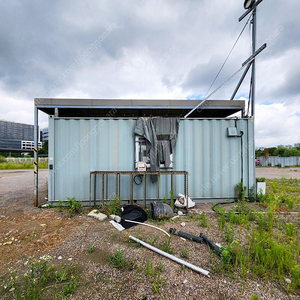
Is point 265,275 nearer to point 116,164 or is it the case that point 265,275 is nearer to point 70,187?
point 116,164

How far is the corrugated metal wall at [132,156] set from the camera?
449 cm

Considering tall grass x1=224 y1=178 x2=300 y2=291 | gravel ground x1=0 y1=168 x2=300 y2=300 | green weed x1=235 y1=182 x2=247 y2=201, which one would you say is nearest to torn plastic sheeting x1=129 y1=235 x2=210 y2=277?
gravel ground x1=0 y1=168 x2=300 y2=300

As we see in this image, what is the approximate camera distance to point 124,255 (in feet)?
7.53

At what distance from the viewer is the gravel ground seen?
1.67 metres

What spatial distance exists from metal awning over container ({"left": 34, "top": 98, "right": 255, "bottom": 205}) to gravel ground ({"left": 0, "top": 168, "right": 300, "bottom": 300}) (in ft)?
3.32

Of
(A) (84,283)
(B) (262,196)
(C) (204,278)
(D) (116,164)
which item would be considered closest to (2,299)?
(A) (84,283)

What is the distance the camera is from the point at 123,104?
4879 mm

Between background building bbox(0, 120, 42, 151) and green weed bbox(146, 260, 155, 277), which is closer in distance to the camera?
green weed bbox(146, 260, 155, 277)

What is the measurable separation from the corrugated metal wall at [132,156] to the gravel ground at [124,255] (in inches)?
38.8

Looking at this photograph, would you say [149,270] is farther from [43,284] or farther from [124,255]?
[43,284]

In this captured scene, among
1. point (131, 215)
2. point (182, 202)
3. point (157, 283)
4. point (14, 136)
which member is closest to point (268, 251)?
point (157, 283)

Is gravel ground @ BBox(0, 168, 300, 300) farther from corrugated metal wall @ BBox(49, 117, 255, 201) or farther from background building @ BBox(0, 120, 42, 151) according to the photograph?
background building @ BBox(0, 120, 42, 151)

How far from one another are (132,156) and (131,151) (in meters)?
0.15

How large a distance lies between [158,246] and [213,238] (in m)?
1.02
